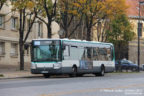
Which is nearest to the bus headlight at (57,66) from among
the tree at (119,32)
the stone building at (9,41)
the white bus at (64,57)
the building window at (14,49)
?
the white bus at (64,57)

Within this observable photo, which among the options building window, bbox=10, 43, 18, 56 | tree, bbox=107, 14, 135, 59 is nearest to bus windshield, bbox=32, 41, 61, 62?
building window, bbox=10, 43, 18, 56

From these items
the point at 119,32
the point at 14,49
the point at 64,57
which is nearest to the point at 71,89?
the point at 64,57

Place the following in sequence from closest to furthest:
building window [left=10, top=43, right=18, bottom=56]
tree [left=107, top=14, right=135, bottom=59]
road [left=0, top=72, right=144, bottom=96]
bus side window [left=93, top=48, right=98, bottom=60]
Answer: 1. road [left=0, top=72, right=144, bottom=96]
2. bus side window [left=93, top=48, right=98, bottom=60]
3. building window [left=10, top=43, right=18, bottom=56]
4. tree [left=107, top=14, right=135, bottom=59]

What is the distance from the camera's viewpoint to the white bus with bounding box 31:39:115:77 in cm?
3092

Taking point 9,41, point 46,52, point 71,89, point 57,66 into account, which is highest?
point 9,41

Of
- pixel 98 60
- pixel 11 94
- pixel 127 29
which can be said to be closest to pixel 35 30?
pixel 127 29

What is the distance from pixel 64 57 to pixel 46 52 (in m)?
1.53

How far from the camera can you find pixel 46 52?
101ft

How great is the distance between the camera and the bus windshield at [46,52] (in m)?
30.9

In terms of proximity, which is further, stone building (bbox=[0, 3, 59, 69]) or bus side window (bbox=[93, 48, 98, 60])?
stone building (bbox=[0, 3, 59, 69])

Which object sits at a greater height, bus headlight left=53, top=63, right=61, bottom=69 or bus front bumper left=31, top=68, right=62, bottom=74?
bus headlight left=53, top=63, right=61, bottom=69

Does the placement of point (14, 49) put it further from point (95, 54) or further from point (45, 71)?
point (45, 71)

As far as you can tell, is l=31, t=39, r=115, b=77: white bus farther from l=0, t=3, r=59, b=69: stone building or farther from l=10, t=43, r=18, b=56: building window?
l=10, t=43, r=18, b=56: building window

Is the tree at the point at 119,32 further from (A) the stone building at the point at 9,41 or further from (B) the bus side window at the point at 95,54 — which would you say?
(B) the bus side window at the point at 95,54
